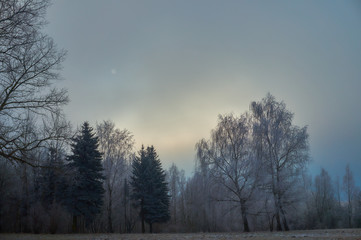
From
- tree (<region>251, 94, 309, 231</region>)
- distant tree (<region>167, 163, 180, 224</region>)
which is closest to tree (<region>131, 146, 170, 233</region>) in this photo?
tree (<region>251, 94, 309, 231</region>)

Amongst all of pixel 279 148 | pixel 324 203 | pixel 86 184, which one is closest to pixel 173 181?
pixel 324 203

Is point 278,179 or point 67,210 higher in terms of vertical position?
point 278,179

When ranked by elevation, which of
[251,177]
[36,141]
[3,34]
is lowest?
[251,177]

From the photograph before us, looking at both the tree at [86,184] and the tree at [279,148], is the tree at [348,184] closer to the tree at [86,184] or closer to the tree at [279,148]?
the tree at [279,148]

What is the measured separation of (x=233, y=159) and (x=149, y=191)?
16.5 m

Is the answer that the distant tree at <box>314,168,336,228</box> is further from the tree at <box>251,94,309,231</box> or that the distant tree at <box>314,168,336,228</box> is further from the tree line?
the tree at <box>251,94,309,231</box>

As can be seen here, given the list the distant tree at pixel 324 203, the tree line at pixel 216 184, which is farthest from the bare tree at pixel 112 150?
the distant tree at pixel 324 203

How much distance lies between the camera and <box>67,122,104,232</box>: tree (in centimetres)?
3008

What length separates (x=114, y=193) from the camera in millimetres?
40375

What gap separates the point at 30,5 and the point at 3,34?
1.23m

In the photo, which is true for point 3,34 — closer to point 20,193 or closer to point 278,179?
point 278,179

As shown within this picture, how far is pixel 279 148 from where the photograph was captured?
1042 inches

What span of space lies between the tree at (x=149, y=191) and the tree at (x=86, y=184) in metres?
7.00

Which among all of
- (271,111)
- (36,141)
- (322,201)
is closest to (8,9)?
(36,141)
